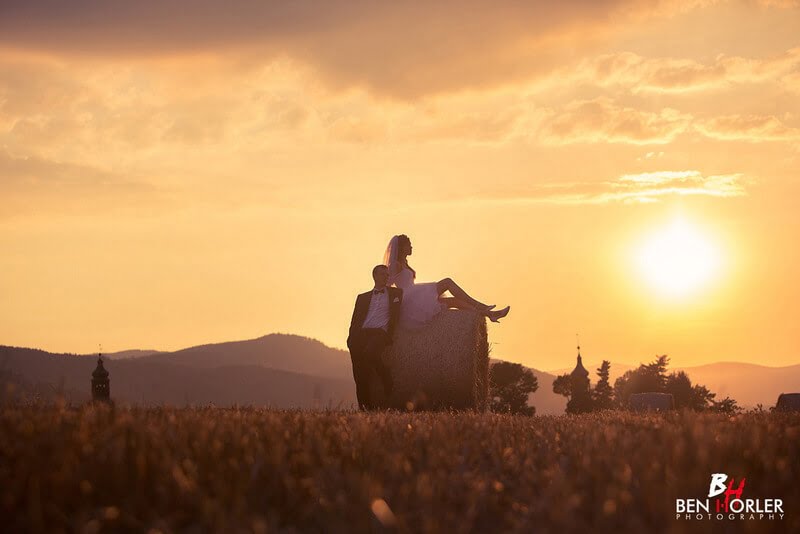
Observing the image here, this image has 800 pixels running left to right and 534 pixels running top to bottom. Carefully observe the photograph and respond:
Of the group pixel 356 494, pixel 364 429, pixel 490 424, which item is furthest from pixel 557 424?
pixel 356 494

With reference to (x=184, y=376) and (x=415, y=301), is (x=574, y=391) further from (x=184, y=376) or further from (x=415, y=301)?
(x=184, y=376)

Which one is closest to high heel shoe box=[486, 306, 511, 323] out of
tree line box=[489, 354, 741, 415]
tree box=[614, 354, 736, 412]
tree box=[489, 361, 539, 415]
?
tree line box=[489, 354, 741, 415]

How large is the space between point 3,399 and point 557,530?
455 centimetres

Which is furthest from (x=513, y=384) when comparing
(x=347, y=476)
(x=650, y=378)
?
(x=347, y=476)

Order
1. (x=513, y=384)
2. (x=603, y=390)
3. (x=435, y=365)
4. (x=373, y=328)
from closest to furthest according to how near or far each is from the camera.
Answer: (x=373, y=328) → (x=435, y=365) → (x=513, y=384) → (x=603, y=390)

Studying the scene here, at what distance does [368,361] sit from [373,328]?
584mm

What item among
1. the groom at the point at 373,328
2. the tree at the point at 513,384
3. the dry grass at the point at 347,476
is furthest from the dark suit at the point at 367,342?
the tree at the point at 513,384

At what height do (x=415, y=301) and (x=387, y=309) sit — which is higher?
(x=415, y=301)

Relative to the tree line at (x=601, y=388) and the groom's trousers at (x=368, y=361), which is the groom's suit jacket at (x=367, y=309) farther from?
the tree line at (x=601, y=388)

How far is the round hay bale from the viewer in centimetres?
1394

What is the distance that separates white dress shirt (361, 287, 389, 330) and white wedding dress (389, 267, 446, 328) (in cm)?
46

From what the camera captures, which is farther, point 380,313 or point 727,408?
point 727,408

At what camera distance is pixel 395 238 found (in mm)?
14312

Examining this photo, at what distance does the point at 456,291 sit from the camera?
14500 mm
